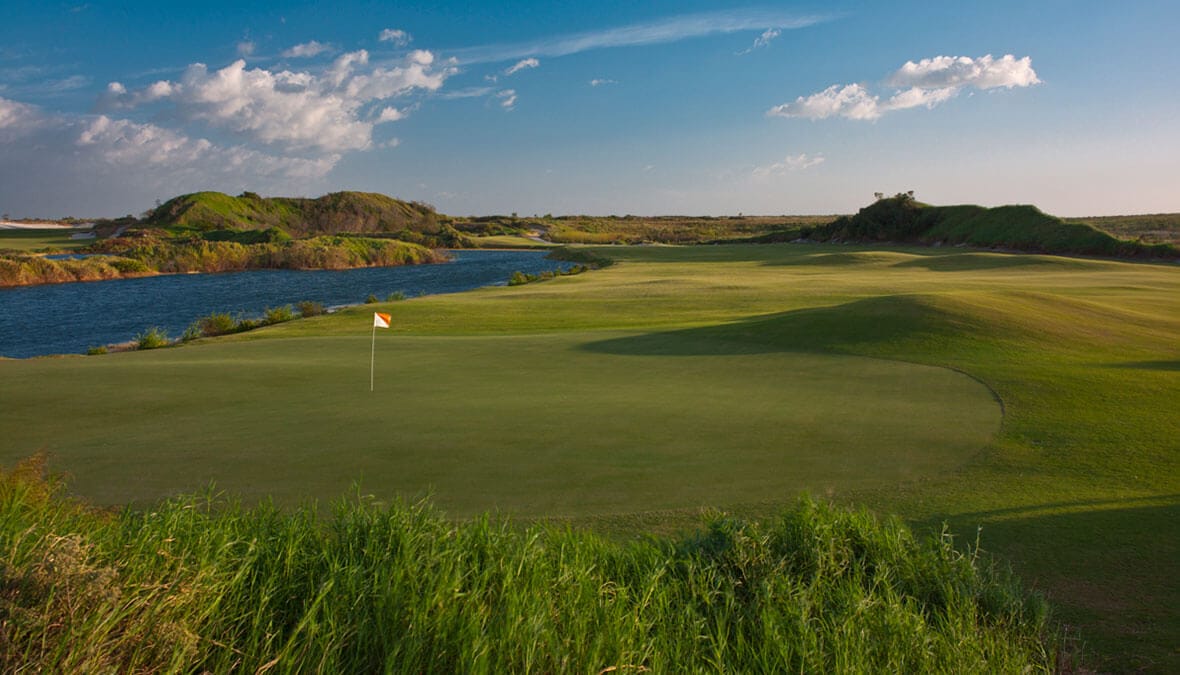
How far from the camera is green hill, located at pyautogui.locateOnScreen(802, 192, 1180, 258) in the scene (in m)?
53.4

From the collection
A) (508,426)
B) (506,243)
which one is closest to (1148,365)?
(508,426)

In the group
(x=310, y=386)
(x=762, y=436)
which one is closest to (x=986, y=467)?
(x=762, y=436)

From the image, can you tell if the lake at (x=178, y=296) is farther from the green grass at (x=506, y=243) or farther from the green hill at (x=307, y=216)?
the green grass at (x=506, y=243)

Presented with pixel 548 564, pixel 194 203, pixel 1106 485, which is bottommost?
pixel 1106 485

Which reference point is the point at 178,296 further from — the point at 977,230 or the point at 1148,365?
the point at 977,230

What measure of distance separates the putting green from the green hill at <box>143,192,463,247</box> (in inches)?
2692

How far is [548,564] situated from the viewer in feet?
14.0

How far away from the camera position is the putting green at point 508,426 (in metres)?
7.15

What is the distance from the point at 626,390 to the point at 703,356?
3.61m

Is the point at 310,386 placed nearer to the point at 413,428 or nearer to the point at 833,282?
the point at 413,428

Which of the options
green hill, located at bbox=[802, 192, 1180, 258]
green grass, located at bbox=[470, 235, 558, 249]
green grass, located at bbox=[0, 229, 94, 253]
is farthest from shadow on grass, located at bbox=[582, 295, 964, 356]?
green grass, located at bbox=[470, 235, 558, 249]

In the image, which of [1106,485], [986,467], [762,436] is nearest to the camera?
[1106,485]

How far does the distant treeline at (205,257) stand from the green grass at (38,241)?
4642mm

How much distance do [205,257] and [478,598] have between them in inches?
2650
